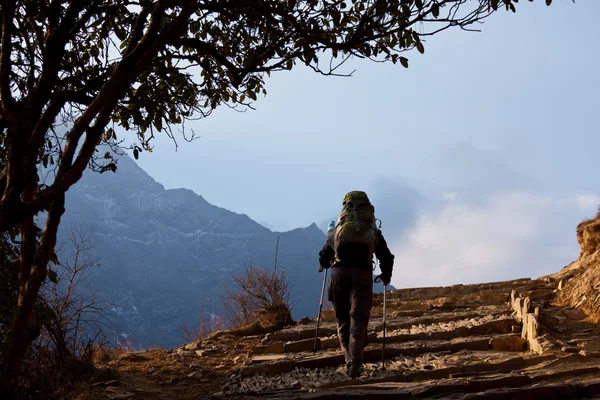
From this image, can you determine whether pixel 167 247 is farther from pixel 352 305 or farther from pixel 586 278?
pixel 352 305

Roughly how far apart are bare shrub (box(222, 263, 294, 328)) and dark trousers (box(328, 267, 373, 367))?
5666mm

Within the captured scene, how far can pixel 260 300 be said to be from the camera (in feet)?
47.0

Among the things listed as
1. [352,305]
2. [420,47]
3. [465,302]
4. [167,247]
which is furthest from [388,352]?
[167,247]

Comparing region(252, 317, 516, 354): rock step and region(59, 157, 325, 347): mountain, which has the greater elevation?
region(59, 157, 325, 347): mountain

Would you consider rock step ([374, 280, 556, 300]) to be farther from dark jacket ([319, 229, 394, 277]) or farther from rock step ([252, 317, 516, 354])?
dark jacket ([319, 229, 394, 277])

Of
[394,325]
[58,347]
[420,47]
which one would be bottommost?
[58,347]

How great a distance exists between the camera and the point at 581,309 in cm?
1113

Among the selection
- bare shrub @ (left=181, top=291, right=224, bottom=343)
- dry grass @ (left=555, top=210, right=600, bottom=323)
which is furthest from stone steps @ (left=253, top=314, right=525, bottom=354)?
bare shrub @ (left=181, top=291, right=224, bottom=343)

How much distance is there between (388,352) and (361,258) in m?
1.86

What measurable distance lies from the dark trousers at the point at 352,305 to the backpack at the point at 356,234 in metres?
0.20

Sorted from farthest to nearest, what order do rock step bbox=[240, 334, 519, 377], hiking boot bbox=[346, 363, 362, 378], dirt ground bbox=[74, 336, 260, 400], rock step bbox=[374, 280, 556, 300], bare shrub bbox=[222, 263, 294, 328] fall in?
rock step bbox=[374, 280, 556, 300], bare shrub bbox=[222, 263, 294, 328], rock step bbox=[240, 334, 519, 377], dirt ground bbox=[74, 336, 260, 400], hiking boot bbox=[346, 363, 362, 378]

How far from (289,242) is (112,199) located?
4889cm


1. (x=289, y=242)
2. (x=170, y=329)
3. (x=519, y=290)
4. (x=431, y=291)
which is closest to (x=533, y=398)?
(x=519, y=290)

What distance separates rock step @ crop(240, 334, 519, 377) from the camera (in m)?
8.48
